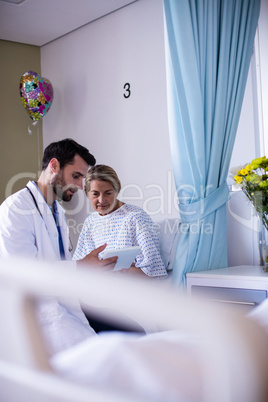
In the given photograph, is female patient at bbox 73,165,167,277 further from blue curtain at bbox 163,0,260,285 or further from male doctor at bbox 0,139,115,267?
male doctor at bbox 0,139,115,267

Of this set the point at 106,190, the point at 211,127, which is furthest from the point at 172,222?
the point at 211,127

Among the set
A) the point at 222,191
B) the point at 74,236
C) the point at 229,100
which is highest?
the point at 229,100

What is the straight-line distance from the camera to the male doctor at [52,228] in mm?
1867

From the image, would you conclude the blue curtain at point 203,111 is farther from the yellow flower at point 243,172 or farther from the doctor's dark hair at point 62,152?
the doctor's dark hair at point 62,152

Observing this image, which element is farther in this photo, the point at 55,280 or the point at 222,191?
the point at 222,191

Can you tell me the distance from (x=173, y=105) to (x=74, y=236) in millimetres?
1902

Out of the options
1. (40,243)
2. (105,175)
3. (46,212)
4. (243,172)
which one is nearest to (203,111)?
(243,172)

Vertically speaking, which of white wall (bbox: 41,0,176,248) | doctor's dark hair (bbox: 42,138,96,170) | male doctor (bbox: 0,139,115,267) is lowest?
male doctor (bbox: 0,139,115,267)

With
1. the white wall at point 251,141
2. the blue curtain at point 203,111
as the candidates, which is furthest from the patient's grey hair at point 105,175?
the white wall at point 251,141

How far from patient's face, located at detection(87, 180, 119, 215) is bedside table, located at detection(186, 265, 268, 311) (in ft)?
2.26

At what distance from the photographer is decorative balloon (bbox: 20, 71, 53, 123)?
405 centimetres

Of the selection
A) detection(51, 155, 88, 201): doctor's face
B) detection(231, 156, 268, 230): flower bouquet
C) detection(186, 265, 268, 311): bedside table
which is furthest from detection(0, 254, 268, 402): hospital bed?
detection(231, 156, 268, 230): flower bouquet

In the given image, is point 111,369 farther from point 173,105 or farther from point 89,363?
point 173,105

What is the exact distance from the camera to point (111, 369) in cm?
70
